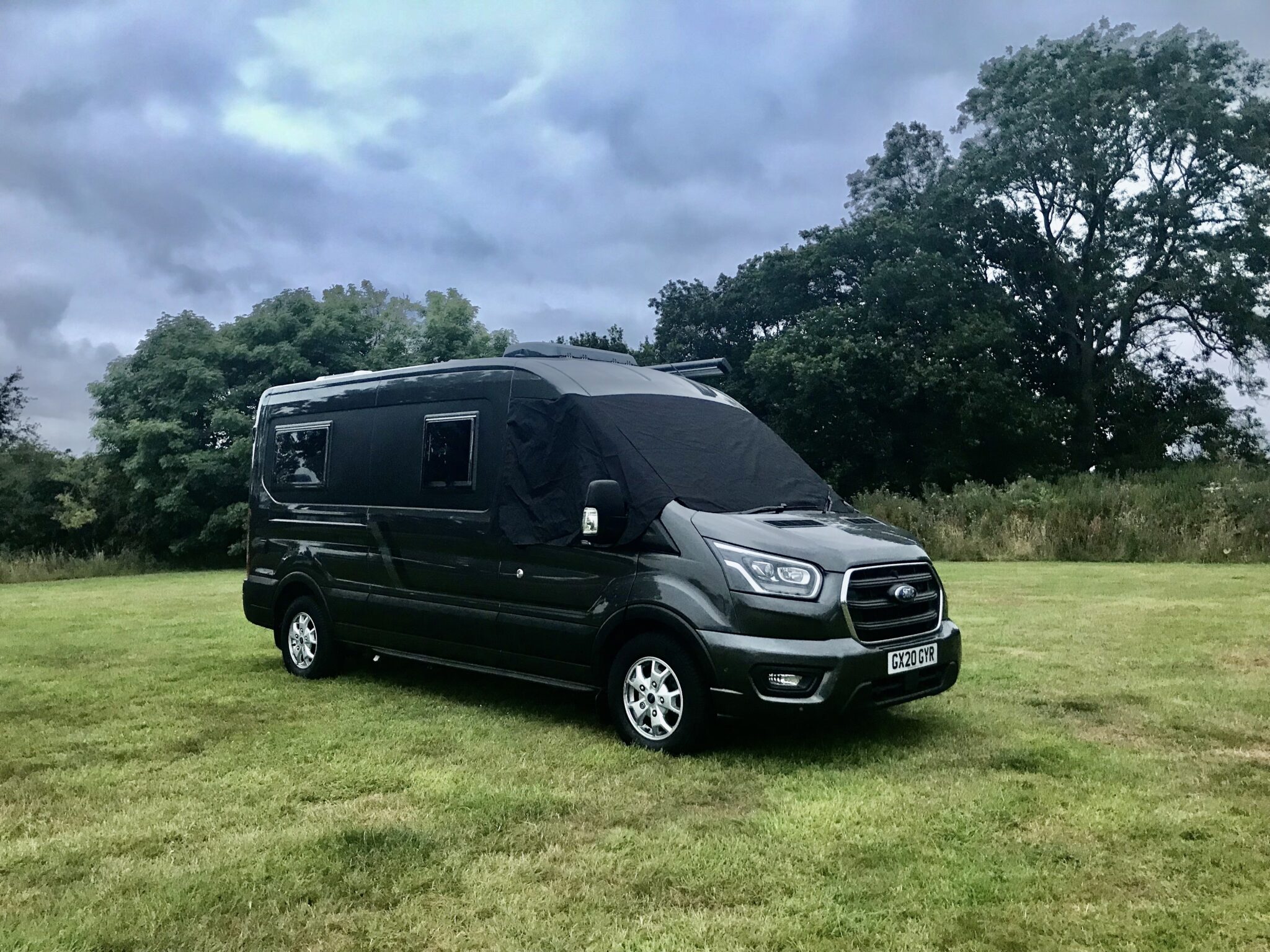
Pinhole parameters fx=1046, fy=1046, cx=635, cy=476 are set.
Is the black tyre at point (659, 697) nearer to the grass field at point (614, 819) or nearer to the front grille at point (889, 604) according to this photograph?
the grass field at point (614, 819)

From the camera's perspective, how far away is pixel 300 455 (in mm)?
8656

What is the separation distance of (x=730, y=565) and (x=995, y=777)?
1725mm

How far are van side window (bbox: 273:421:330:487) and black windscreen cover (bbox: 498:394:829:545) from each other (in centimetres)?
226

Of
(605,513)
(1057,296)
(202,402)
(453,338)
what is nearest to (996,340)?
(1057,296)

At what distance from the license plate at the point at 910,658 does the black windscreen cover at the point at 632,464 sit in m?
1.20

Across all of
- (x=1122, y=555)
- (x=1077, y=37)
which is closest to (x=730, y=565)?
(x=1122, y=555)

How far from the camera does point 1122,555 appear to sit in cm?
1939

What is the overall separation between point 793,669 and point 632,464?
1.57m

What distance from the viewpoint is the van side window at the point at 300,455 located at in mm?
8406

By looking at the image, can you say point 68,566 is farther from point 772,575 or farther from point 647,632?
point 772,575

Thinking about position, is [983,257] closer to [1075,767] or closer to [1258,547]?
[1258,547]

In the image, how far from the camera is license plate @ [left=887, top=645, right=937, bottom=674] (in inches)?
227

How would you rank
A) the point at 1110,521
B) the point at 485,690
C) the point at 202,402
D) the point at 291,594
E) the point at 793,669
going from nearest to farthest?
the point at 793,669 < the point at 485,690 < the point at 291,594 < the point at 1110,521 < the point at 202,402

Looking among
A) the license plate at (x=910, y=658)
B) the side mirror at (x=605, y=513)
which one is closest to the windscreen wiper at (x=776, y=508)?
the side mirror at (x=605, y=513)
